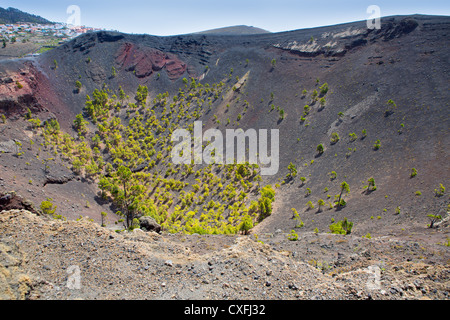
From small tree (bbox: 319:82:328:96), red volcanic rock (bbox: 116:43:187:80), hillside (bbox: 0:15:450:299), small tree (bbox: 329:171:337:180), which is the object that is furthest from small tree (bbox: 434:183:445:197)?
red volcanic rock (bbox: 116:43:187:80)

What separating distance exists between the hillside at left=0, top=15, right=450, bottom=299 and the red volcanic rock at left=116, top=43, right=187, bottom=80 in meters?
0.41

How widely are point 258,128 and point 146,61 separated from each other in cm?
3941

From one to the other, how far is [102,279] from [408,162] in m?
36.1

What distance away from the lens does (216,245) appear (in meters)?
16.2

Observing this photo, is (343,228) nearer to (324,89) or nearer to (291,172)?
(291,172)

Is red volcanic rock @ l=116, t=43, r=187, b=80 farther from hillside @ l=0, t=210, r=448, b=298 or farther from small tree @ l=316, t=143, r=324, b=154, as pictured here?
hillside @ l=0, t=210, r=448, b=298

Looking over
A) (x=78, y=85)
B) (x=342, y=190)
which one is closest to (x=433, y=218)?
(x=342, y=190)

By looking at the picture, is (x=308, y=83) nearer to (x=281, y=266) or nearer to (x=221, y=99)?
(x=221, y=99)

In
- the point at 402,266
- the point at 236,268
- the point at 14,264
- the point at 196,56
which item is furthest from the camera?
the point at 196,56

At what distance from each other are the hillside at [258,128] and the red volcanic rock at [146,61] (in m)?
0.41

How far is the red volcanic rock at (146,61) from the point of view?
68125 millimetres

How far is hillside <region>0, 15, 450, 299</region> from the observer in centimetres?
2533
